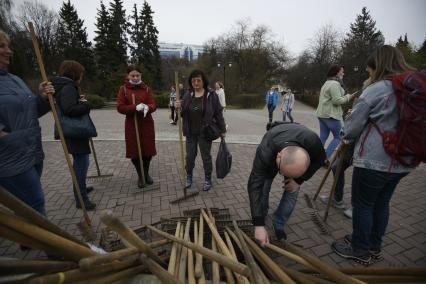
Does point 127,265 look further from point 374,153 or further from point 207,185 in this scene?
point 207,185

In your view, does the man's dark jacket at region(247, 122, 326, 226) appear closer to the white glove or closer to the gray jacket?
the gray jacket

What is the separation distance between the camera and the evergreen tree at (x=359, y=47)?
2881 centimetres

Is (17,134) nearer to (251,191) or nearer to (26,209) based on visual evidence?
(26,209)

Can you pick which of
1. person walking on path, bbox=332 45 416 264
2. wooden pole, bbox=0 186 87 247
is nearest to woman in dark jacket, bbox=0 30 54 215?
wooden pole, bbox=0 186 87 247

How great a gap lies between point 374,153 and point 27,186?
322 cm

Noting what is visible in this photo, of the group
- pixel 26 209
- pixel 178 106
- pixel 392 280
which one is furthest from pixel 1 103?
pixel 392 280

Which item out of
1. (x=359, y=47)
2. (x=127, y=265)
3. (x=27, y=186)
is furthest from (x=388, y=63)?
(x=359, y=47)

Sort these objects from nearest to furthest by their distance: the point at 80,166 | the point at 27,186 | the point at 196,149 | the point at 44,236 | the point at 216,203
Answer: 1. the point at 44,236
2. the point at 27,186
3. the point at 80,166
4. the point at 216,203
5. the point at 196,149

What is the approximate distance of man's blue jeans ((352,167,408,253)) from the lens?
7.05 feet

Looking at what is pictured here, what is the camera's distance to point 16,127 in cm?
226

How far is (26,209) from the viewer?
42.4 inches

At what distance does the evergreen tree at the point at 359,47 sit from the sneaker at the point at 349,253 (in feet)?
89.4

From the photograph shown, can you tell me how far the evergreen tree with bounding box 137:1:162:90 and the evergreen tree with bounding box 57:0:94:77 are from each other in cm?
728

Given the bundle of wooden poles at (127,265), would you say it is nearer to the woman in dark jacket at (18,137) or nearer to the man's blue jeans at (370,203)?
the man's blue jeans at (370,203)
